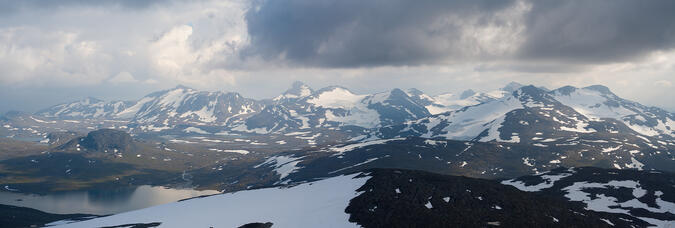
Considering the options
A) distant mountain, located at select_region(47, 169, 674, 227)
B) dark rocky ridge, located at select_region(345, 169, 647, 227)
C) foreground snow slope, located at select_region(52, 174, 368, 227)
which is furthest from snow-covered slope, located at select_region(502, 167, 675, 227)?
foreground snow slope, located at select_region(52, 174, 368, 227)

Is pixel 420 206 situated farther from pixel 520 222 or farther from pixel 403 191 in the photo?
pixel 520 222

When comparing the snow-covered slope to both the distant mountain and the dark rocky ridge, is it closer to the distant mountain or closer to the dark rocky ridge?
the distant mountain

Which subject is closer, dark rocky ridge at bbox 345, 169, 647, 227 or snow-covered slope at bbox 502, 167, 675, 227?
dark rocky ridge at bbox 345, 169, 647, 227

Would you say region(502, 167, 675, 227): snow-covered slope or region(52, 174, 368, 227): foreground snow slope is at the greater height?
region(52, 174, 368, 227): foreground snow slope

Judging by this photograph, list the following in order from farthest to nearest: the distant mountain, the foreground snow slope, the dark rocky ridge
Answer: the foreground snow slope < the distant mountain < the dark rocky ridge

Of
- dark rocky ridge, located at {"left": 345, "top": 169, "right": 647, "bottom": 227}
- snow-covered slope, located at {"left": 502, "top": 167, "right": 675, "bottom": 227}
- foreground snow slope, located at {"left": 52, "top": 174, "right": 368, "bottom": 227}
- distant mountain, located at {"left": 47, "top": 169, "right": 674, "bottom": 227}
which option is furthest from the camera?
snow-covered slope, located at {"left": 502, "top": 167, "right": 675, "bottom": 227}

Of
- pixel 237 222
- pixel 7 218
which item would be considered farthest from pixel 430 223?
pixel 7 218
